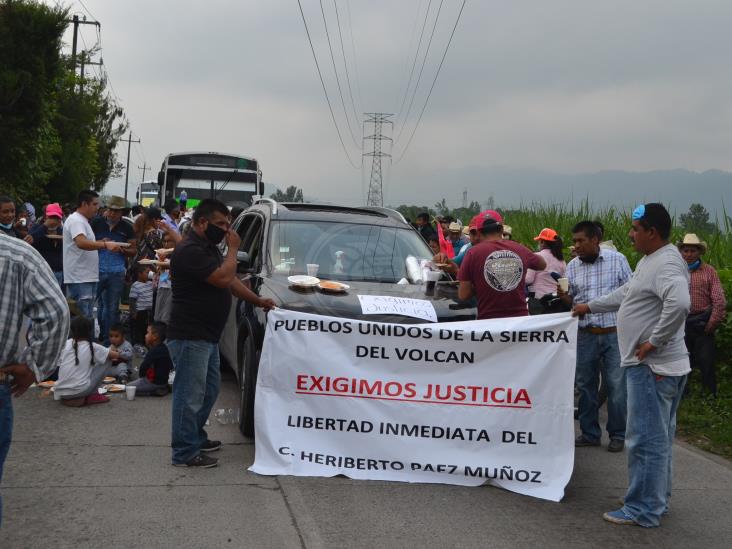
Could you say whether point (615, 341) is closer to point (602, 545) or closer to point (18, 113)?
point (602, 545)

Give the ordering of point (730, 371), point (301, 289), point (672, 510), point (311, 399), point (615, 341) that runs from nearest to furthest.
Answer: point (672, 510) < point (311, 399) < point (301, 289) < point (615, 341) < point (730, 371)

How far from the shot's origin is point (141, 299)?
11.6 metres

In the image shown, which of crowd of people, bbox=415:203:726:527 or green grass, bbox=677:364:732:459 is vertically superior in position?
crowd of people, bbox=415:203:726:527

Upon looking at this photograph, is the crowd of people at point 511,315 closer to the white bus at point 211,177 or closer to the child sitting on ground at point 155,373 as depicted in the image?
the child sitting on ground at point 155,373

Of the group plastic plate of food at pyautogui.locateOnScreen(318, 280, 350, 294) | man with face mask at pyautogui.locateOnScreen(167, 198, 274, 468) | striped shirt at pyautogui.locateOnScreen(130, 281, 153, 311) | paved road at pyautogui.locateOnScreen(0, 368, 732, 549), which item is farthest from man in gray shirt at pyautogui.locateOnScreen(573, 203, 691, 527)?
striped shirt at pyautogui.locateOnScreen(130, 281, 153, 311)

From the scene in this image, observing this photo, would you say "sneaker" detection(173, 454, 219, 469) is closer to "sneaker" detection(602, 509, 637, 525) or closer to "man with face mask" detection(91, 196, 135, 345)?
"sneaker" detection(602, 509, 637, 525)

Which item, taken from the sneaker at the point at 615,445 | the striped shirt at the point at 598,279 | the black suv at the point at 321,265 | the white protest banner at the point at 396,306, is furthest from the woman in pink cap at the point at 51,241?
the sneaker at the point at 615,445

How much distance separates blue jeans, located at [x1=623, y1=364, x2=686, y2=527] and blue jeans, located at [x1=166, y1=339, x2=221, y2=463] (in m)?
2.99

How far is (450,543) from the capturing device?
501 centimetres

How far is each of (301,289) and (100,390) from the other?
3.19m

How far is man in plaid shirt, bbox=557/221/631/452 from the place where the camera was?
24.6 feet

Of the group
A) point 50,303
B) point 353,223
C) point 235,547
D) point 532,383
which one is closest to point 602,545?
point 532,383

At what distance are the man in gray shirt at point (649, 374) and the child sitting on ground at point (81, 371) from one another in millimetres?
5176

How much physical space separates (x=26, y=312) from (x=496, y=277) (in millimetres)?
3687
